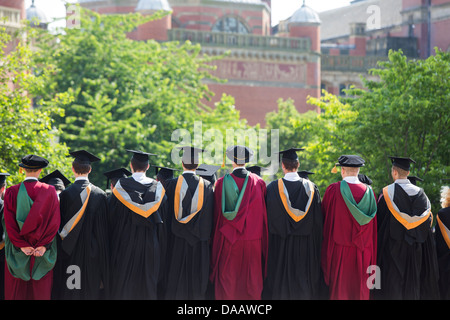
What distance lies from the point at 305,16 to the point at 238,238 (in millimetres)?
40234

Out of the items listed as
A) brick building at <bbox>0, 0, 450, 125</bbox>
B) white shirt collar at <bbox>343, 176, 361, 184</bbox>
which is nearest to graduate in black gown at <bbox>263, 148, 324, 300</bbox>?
white shirt collar at <bbox>343, 176, 361, 184</bbox>

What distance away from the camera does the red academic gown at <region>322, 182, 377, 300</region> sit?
880 cm

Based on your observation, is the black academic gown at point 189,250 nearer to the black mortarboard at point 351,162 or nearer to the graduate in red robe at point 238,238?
the graduate in red robe at point 238,238

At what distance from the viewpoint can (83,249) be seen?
339 inches

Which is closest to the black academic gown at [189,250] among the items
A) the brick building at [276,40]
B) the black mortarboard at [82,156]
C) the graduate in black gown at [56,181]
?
the black mortarboard at [82,156]

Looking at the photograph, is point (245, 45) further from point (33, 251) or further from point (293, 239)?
A: point (33, 251)

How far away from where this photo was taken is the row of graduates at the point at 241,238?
8648mm

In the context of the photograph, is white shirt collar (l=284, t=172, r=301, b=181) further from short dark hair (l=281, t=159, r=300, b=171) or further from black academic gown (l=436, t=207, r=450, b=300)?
black academic gown (l=436, t=207, r=450, b=300)

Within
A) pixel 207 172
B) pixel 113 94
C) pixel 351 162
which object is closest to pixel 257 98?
pixel 113 94

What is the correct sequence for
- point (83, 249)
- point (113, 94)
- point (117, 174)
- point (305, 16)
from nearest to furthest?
point (83, 249), point (117, 174), point (113, 94), point (305, 16)

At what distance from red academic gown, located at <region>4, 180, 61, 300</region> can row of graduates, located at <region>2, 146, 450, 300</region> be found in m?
0.23

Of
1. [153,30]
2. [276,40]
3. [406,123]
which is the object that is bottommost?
[406,123]

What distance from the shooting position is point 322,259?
8.97 metres

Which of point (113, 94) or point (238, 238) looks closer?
point (238, 238)
